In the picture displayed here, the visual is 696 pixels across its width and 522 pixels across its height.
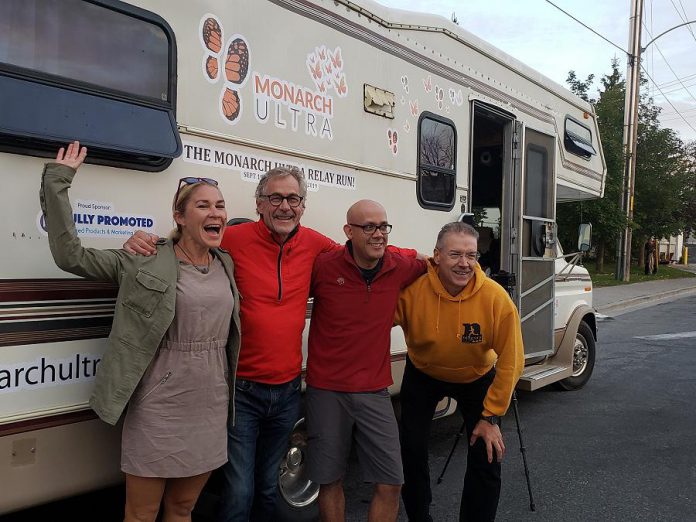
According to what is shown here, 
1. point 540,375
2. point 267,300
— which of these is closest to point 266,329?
point 267,300

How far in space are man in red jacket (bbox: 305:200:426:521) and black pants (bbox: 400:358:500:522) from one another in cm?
36

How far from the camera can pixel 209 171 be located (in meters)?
2.93

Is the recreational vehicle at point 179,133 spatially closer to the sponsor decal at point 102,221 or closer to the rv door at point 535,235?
the sponsor decal at point 102,221

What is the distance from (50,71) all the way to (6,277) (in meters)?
0.79

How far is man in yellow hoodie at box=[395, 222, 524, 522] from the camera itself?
9.79 ft

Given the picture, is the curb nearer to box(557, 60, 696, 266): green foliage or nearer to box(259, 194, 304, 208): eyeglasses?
box(557, 60, 696, 266): green foliage

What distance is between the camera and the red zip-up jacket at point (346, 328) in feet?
9.30

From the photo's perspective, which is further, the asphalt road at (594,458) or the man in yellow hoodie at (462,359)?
the asphalt road at (594,458)

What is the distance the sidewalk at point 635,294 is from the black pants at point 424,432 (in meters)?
11.4

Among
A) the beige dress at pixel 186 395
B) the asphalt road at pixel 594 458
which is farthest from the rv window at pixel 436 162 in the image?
the beige dress at pixel 186 395

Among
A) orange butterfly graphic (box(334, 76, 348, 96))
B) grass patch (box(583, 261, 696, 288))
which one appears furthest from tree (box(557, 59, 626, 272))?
orange butterfly graphic (box(334, 76, 348, 96))

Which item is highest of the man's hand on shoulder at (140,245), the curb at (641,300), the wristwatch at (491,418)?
the man's hand on shoulder at (140,245)

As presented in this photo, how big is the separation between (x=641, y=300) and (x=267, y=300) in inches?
616

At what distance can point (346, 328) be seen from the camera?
2844 mm
